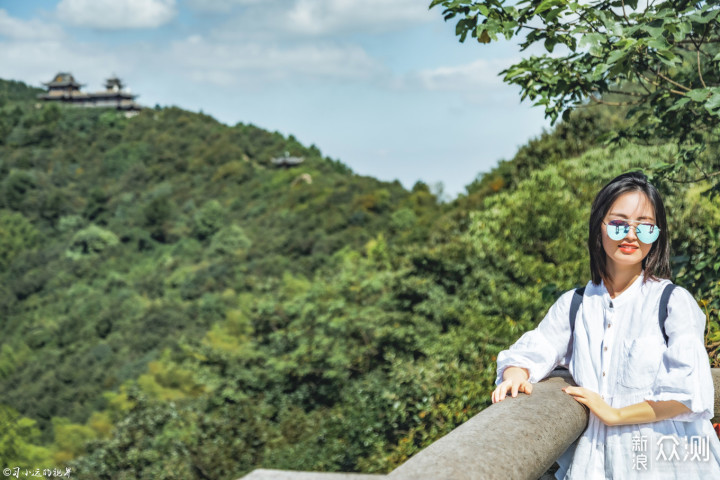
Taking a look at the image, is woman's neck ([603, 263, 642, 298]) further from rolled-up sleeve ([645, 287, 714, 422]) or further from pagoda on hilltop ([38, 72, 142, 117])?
pagoda on hilltop ([38, 72, 142, 117])

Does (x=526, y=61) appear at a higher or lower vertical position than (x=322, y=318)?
higher

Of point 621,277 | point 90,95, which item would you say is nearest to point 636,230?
point 621,277

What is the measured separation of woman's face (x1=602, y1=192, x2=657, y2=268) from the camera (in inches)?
93.7

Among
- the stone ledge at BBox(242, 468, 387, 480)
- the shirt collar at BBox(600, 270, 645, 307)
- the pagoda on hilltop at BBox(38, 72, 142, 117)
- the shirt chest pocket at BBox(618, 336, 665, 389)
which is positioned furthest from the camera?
the pagoda on hilltop at BBox(38, 72, 142, 117)

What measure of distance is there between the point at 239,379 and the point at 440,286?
9542 millimetres

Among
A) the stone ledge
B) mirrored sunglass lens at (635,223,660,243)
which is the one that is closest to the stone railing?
the stone ledge

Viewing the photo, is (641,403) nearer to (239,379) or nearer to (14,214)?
(239,379)

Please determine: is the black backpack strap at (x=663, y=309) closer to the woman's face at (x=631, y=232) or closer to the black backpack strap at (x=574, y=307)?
the woman's face at (x=631, y=232)

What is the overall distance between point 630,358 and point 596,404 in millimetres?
180

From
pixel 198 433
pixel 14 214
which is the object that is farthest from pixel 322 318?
pixel 14 214

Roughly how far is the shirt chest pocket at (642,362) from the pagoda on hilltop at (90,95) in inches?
5024

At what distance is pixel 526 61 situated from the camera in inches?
182

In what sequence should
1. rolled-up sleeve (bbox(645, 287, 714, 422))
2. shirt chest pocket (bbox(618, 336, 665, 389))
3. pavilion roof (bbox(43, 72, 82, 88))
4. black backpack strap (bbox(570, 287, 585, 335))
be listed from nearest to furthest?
rolled-up sleeve (bbox(645, 287, 714, 422)) → shirt chest pocket (bbox(618, 336, 665, 389)) → black backpack strap (bbox(570, 287, 585, 335)) → pavilion roof (bbox(43, 72, 82, 88))

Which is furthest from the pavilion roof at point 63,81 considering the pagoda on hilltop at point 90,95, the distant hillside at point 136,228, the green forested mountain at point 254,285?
the green forested mountain at point 254,285
